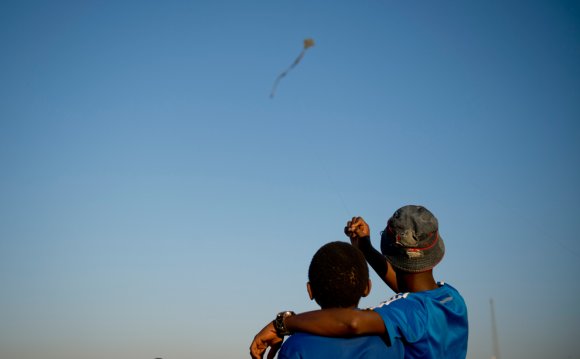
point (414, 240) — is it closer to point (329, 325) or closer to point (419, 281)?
point (419, 281)

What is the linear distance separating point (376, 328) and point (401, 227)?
41.3 inches

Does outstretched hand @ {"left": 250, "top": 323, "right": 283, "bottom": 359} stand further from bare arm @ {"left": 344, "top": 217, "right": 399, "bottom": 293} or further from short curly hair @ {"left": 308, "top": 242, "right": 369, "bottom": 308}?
bare arm @ {"left": 344, "top": 217, "right": 399, "bottom": 293}

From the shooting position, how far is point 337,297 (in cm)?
365

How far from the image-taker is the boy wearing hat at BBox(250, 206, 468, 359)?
356cm

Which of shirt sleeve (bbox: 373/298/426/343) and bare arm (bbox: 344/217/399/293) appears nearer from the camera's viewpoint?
shirt sleeve (bbox: 373/298/426/343)

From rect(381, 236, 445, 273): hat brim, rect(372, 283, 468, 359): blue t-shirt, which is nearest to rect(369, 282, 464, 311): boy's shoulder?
rect(372, 283, 468, 359): blue t-shirt

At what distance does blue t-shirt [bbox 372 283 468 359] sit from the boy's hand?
949mm

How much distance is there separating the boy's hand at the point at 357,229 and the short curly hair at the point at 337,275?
135 centimetres

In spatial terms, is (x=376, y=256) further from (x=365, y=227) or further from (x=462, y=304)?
(x=462, y=304)

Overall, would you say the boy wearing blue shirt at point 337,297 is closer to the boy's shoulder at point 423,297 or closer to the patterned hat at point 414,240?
the boy's shoulder at point 423,297

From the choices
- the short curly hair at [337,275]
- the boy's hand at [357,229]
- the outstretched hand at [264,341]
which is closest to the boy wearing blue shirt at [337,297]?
the short curly hair at [337,275]

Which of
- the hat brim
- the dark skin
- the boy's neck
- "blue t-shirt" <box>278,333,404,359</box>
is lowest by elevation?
"blue t-shirt" <box>278,333,404,359</box>

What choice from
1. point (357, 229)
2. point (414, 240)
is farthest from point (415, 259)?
point (357, 229)

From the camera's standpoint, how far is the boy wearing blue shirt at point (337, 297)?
138 inches
